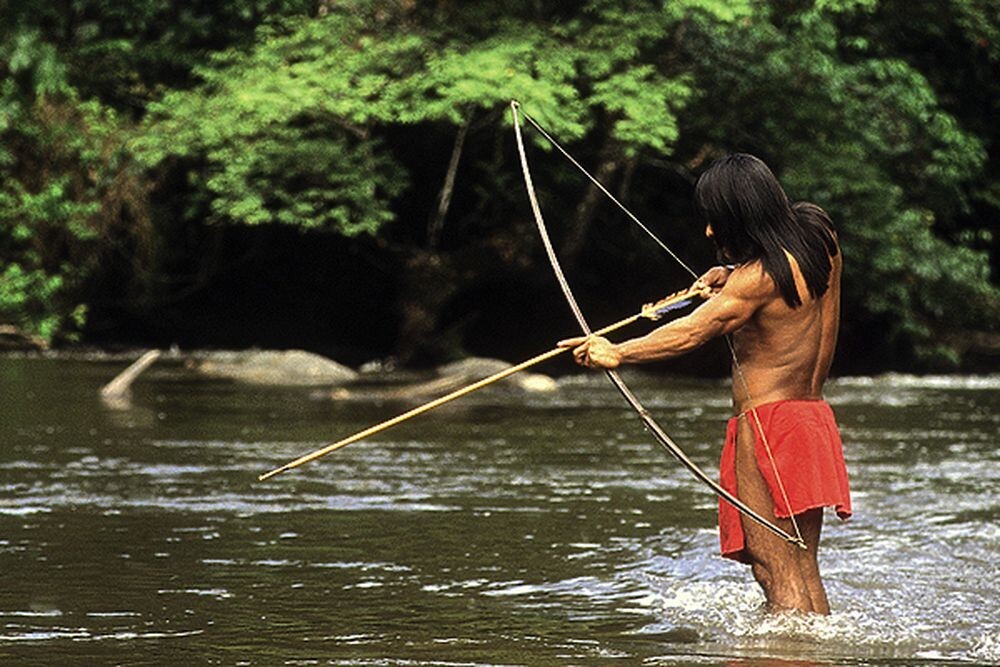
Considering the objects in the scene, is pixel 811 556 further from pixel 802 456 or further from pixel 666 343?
pixel 666 343

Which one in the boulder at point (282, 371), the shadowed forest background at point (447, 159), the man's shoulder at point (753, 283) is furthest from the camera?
the shadowed forest background at point (447, 159)

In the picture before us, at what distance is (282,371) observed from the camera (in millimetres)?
20250

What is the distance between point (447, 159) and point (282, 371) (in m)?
4.79

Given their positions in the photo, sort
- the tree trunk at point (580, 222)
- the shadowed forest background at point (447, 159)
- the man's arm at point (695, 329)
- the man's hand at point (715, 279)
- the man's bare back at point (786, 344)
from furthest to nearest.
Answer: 1. the tree trunk at point (580, 222)
2. the shadowed forest background at point (447, 159)
3. the man's hand at point (715, 279)
4. the man's bare back at point (786, 344)
5. the man's arm at point (695, 329)

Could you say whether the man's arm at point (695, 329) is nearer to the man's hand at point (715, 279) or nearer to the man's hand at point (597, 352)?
the man's hand at point (597, 352)

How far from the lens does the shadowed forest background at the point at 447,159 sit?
21500 millimetres

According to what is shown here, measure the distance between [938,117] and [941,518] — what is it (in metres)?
14.3

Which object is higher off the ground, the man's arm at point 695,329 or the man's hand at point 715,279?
the man's hand at point 715,279

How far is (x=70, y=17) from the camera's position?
25.3 m

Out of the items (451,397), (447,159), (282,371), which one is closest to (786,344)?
(451,397)

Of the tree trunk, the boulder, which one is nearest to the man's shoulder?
the boulder

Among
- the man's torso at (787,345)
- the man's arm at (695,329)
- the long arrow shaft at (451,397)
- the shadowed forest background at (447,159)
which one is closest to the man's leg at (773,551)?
the man's torso at (787,345)

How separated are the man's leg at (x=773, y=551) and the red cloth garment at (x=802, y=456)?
1.8 inches

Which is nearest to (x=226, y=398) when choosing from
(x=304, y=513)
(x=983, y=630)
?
(x=304, y=513)
